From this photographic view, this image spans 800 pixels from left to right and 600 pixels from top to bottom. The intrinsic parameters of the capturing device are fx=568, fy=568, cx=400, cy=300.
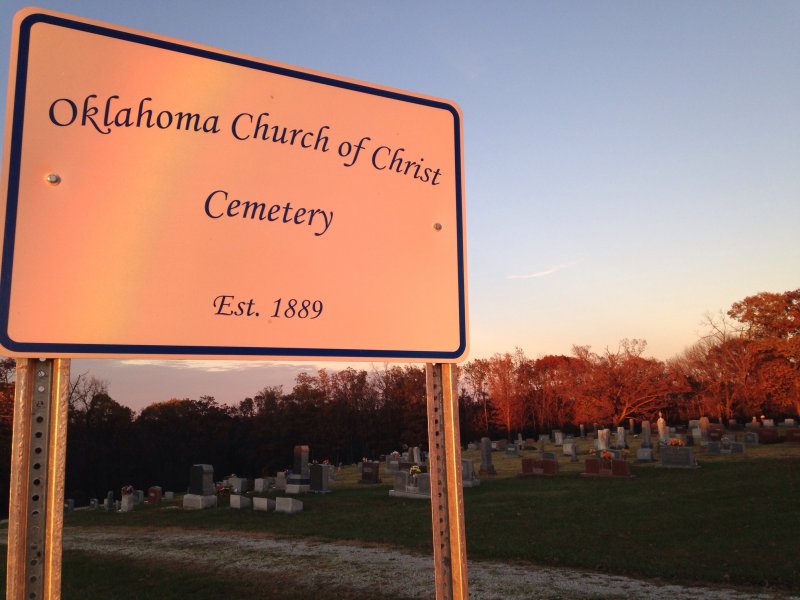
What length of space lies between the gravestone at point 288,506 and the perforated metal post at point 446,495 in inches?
694

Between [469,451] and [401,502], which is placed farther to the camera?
[469,451]

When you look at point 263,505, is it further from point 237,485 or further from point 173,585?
point 173,585

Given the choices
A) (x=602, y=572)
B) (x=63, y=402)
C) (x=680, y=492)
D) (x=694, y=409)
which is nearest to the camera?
(x=63, y=402)

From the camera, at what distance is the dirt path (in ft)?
29.4

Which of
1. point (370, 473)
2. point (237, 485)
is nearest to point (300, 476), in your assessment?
point (237, 485)

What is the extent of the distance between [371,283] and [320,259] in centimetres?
20

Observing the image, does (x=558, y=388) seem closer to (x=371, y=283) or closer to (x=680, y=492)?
(x=680, y=492)

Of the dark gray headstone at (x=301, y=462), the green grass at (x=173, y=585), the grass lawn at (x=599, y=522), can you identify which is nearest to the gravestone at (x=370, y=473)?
the grass lawn at (x=599, y=522)

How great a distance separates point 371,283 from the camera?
2062mm

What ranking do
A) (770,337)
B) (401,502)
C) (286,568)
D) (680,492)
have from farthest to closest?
(770,337) → (401,502) → (680,492) → (286,568)

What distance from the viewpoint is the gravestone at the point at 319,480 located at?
22.8m

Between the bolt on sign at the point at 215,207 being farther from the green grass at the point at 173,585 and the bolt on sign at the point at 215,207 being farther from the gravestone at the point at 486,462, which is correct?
the gravestone at the point at 486,462

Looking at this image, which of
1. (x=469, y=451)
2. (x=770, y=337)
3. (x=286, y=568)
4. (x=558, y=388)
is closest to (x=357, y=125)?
(x=286, y=568)

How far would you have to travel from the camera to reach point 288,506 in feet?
60.6
